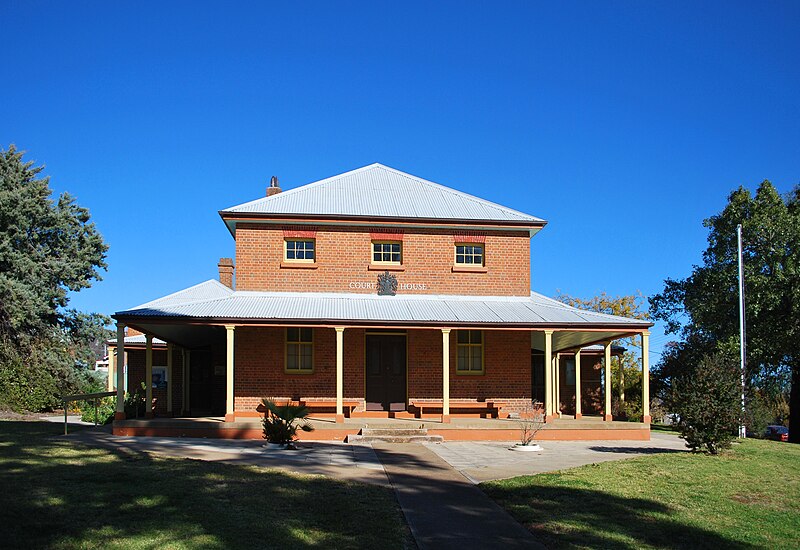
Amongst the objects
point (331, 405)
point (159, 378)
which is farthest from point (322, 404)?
point (159, 378)

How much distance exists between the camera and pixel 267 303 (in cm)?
2133

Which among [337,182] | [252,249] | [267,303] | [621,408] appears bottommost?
[621,408]

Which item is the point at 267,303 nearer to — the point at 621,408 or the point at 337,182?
the point at 337,182

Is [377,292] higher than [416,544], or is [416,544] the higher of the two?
[377,292]

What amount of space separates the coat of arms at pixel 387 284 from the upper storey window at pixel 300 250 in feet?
7.03

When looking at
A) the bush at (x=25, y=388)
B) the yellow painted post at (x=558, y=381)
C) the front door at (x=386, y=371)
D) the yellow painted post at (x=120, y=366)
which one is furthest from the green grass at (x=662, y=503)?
the bush at (x=25, y=388)

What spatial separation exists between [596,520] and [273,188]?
19.3 m

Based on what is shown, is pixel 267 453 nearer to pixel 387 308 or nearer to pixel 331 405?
pixel 331 405

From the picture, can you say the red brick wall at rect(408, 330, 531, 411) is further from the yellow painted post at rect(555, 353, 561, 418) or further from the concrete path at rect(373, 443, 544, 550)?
the concrete path at rect(373, 443, 544, 550)

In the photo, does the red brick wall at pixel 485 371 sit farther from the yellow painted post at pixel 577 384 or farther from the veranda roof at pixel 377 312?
the yellow painted post at pixel 577 384

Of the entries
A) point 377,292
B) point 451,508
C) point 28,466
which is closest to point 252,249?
point 377,292

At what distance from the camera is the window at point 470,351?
22.4 m

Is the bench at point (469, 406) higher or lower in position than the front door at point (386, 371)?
lower

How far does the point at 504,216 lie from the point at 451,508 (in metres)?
14.4
